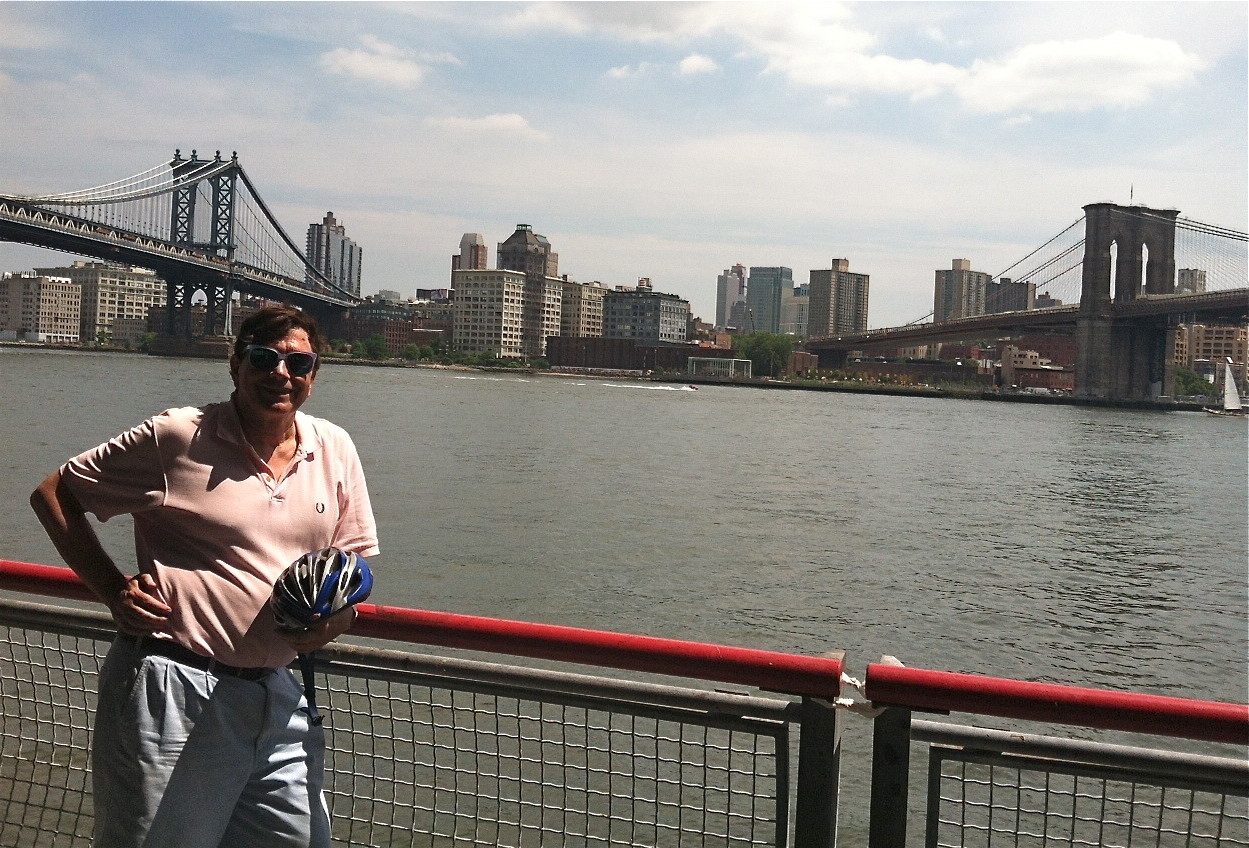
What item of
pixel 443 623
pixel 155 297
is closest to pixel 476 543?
pixel 443 623

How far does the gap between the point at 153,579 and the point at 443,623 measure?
394 millimetres

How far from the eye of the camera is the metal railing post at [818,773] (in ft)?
5.38

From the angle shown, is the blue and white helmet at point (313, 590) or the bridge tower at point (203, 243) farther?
the bridge tower at point (203, 243)

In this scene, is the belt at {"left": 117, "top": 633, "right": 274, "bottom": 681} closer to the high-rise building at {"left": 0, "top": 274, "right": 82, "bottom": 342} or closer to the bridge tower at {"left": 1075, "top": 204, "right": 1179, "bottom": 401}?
the bridge tower at {"left": 1075, "top": 204, "right": 1179, "bottom": 401}

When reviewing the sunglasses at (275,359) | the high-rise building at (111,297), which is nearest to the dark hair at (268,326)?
the sunglasses at (275,359)

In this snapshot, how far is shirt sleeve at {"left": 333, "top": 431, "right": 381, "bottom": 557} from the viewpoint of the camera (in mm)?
1784

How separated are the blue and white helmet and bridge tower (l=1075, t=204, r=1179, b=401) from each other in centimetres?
6255

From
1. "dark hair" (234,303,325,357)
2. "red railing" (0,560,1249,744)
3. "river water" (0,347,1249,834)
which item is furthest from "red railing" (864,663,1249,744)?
"river water" (0,347,1249,834)

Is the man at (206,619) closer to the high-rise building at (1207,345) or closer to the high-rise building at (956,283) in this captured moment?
the high-rise building at (1207,345)

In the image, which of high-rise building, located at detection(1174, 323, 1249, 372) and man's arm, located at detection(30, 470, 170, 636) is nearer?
man's arm, located at detection(30, 470, 170, 636)

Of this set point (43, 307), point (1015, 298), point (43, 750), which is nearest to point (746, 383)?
point (1015, 298)

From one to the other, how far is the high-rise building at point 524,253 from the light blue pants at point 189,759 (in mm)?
122549

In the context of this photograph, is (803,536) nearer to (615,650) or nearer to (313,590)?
(615,650)

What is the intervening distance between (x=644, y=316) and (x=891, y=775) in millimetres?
111936
